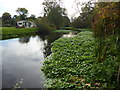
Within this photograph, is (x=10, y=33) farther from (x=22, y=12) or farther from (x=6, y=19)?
(x=22, y=12)

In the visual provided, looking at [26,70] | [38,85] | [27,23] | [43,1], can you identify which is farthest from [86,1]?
[27,23]

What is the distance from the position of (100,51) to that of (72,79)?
165cm

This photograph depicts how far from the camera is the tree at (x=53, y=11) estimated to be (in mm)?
34656

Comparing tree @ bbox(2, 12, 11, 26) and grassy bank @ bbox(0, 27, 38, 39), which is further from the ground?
tree @ bbox(2, 12, 11, 26)

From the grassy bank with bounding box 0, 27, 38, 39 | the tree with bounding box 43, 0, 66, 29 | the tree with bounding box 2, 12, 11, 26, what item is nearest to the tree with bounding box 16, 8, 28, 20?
the tree with bounding box 2, 12, 11, 26

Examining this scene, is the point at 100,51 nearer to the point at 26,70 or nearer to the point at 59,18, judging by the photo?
the point at 26,70

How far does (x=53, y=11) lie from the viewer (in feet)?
113

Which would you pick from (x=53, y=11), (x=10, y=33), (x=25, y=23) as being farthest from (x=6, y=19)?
(x=10, y=33)

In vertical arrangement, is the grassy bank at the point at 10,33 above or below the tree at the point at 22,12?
below

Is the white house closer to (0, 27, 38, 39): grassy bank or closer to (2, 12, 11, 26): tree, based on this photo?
(2, 12, 11, 26): tree

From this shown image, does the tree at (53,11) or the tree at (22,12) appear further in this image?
the tree at (22,12)

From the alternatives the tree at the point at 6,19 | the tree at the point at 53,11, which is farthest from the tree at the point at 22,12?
the tree at the point at 53,11

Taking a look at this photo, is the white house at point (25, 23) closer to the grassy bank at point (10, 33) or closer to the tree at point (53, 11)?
the tree at point (53, 11)

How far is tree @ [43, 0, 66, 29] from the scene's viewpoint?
3466 cm
